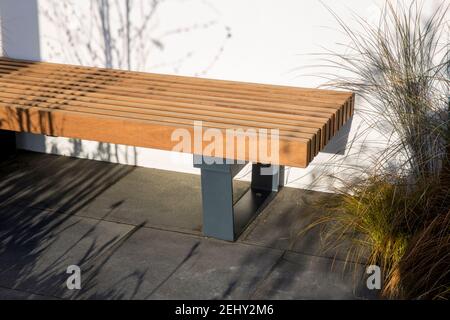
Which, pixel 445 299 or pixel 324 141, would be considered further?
pixel 324 141

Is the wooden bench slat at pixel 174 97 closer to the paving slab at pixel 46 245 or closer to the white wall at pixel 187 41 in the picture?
the white wall at pixel 187 41

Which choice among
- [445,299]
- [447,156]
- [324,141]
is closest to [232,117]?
[324,141]

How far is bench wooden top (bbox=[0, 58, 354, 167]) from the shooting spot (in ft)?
15.8

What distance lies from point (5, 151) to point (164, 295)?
8.78ft

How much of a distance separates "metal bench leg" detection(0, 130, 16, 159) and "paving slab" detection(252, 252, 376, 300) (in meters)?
2.79

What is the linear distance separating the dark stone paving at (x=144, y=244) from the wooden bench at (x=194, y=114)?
0.23 meters

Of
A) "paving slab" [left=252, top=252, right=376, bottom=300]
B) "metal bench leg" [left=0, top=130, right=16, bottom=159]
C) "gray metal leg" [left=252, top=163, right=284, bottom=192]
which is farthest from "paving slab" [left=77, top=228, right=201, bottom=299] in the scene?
"metal bench leg" [left=0, top=130, right=16, bottom=159]

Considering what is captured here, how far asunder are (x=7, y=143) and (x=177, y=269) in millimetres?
2461

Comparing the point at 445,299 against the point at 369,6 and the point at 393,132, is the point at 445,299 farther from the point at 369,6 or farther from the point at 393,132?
the point at 369,6

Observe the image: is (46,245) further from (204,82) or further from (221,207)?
(204,82)

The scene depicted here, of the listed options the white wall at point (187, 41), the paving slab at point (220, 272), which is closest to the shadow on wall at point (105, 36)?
the white wall at point (187, 41)

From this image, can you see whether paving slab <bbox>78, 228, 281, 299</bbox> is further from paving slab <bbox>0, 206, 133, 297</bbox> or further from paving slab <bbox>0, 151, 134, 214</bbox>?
paving slab <bbox>0, 151, 134, 214</bbox>

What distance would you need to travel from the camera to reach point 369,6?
17.5 ft

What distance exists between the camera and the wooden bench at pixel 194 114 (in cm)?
482
